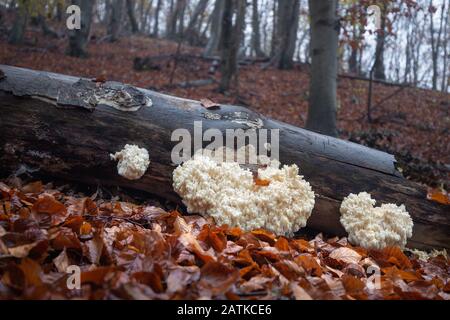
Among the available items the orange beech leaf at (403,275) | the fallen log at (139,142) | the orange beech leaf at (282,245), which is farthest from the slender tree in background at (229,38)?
the orange beech leaf at (403,275)

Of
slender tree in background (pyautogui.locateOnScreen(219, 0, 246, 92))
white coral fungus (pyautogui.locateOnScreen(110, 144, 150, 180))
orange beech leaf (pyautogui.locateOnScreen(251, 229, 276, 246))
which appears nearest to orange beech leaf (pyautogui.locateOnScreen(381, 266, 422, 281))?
orange beech leaf (pyautogui.locateOnScreen(251, 229, 276, 246))

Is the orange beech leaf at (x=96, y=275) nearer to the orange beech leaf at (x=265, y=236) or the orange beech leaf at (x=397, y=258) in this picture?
the orange beech leaf at (x=265, y=236)

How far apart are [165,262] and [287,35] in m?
14.6

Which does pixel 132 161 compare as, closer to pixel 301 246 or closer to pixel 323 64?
pixel 301 246

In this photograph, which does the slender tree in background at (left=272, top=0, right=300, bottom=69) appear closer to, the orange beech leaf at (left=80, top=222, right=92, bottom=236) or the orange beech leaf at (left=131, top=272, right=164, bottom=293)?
the orange beech leaf at (left=80, top=222, right=92, bottom=236)

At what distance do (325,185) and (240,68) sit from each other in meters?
12.5

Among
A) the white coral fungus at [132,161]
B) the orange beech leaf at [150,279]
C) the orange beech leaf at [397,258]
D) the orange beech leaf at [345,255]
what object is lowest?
the orange beech leaf at [397,258]

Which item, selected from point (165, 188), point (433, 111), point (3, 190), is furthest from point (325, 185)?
point (433, 111)

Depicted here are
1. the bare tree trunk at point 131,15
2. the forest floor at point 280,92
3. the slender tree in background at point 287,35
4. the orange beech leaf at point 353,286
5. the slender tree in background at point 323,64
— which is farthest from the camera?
the bare tree trunk at point 131,15

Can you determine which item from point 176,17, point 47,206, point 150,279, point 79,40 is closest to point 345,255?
point 150,279

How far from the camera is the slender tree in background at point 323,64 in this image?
638 centimetres

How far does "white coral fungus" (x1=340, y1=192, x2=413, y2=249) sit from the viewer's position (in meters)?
3.10

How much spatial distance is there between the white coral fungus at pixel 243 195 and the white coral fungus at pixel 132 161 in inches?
12.6
